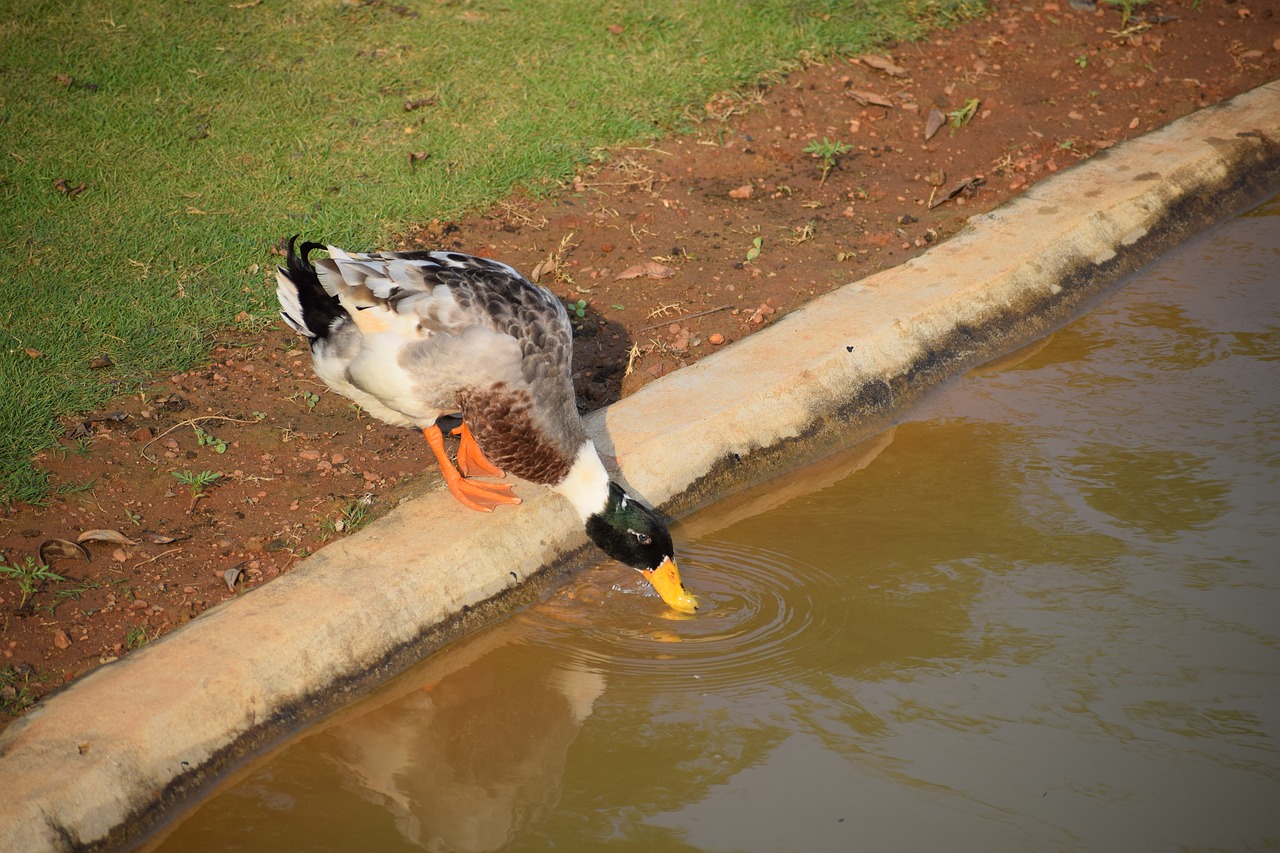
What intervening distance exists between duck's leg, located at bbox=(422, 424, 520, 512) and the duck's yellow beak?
579mm

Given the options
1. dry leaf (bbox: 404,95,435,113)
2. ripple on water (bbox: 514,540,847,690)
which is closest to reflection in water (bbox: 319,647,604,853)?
ripple on water (bbox: 514,540,847,690)

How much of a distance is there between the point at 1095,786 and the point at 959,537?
3.52 ft

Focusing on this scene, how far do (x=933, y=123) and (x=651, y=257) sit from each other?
195cm

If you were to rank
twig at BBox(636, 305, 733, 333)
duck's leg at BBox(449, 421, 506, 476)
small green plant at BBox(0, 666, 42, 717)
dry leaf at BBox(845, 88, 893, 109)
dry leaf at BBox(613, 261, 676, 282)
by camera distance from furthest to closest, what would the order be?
dry leaf at BBox(845, 88, 893, 109)
dry leaf at BBox(613, 261, 676, 282)
twig at BBox(636, 305, 733, 333)
duck's leg at BBox(449, 421, 506, 476)
small green plant at BBox(0, 666, 42, 717)

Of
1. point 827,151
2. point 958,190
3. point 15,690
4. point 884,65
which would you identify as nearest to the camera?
point 15,690

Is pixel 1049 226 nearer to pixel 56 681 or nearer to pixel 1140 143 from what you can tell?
pixel 1140 143

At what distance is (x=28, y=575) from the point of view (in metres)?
3.45

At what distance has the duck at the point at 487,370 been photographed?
11.8 ft

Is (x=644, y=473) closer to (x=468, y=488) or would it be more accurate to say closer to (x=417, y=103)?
(x=468, y=488)

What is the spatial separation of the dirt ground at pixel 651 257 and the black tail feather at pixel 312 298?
0.50 metres

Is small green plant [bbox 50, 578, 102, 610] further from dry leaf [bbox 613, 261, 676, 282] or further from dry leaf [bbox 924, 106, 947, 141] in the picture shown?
dry leaf [bbox 924, 106, 947, 141]

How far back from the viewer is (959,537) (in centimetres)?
378

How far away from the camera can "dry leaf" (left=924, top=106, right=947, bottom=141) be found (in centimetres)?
611

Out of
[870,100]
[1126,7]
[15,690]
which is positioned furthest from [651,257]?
[1126,7]
